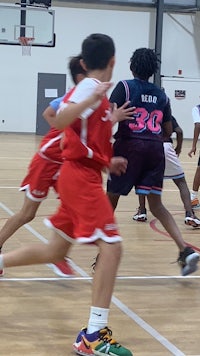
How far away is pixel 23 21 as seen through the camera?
47.4 feet

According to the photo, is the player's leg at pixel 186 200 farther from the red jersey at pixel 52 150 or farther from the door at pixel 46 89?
the door at pixel 46 89

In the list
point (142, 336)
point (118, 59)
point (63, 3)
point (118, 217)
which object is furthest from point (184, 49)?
point (142, 336)

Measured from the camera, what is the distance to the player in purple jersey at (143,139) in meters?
4.87

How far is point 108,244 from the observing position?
3277mm

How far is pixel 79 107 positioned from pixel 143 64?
5.82ft

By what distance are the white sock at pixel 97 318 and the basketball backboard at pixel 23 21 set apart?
11757 millimetres

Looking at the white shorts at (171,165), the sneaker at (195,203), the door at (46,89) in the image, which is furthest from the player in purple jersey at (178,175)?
the door at (46,89)

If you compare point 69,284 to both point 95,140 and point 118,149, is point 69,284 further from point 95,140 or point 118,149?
point 95,140

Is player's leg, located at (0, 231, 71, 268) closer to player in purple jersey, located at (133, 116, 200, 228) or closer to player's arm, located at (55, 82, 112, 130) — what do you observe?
player's arm, located at (55, 82, 112, 130)

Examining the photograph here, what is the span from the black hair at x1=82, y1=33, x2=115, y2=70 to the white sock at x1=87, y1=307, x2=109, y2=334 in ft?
3.86

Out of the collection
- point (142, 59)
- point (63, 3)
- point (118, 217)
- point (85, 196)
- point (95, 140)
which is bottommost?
point (118, 217)

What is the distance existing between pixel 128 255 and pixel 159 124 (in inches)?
49.4

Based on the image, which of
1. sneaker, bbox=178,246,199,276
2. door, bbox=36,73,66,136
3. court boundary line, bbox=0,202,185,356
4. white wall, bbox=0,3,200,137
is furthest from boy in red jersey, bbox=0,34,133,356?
door, bbox=36,73,66,136

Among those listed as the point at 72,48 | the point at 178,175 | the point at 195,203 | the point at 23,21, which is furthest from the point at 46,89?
the point at 178,175
